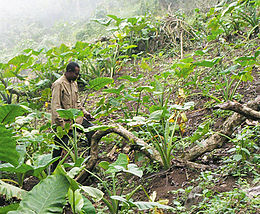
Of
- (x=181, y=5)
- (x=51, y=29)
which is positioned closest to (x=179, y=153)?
(x=181, y=5)

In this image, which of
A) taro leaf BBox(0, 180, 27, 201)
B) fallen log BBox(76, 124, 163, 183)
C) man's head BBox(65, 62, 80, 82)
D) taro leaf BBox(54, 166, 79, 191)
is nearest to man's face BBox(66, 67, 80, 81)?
man's head BBox(65, 62, 80, 82)

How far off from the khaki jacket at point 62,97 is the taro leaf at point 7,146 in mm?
1765

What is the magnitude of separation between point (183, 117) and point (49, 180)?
1.93 metres

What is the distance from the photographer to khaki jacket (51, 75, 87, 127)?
136 inches

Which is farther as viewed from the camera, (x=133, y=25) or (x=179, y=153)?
(x=133, y=25)

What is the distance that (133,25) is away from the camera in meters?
6.81

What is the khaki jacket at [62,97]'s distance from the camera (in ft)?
11.3

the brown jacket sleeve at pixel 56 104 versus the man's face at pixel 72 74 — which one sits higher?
the man's face at pixel 72 74

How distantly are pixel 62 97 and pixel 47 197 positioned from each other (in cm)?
209

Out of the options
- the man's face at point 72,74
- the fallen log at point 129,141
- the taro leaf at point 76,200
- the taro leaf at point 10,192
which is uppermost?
the man's face at point 72,74

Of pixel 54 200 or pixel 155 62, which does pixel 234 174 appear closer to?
pixel 54 200

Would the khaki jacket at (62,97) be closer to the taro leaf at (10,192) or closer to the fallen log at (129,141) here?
the fallen log at (129,141)

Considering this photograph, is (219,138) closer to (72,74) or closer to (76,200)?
(76,200)

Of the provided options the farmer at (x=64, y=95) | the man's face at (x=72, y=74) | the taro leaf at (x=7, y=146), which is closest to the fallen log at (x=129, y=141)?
the farmer at (x=64, y=95)
